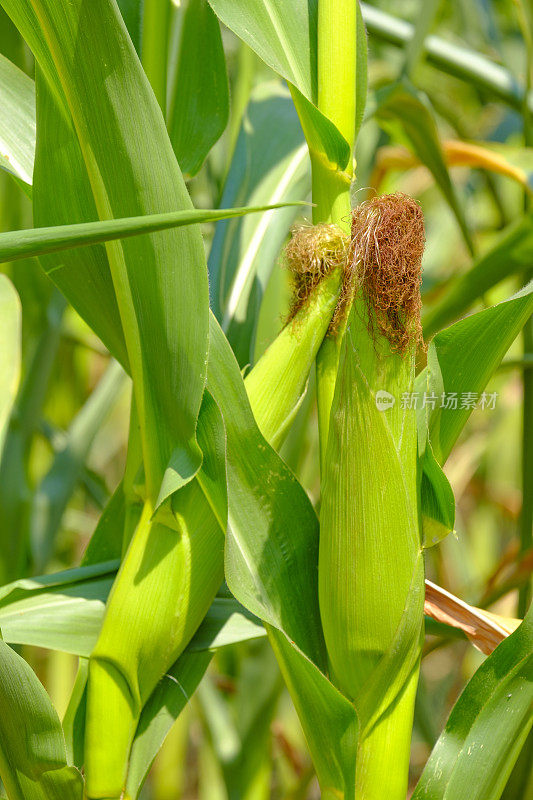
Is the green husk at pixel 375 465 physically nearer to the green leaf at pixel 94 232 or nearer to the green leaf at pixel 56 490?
the green leaf at pixel 94 232

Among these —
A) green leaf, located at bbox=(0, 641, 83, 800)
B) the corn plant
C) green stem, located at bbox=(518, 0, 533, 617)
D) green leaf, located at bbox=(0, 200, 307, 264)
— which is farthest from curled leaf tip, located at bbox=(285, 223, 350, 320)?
green stem, located at bbox=(518, 0, 533, 617)

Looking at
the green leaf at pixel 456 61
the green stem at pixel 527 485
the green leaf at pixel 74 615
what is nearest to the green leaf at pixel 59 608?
the green leaf at pixel 74 615

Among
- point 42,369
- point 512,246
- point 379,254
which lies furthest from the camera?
point 42,369

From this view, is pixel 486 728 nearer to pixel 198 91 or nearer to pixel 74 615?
pixel 74 615

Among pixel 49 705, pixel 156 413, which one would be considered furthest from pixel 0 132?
pixel 49 705

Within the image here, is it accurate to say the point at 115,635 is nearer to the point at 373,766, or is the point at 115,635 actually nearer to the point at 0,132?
the point at 373,766

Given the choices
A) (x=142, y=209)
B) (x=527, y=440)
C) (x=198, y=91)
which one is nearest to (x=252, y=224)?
(x=198, y=91)

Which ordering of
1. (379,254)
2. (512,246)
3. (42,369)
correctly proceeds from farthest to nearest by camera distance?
(42,369) < (512,246) < (379,254)

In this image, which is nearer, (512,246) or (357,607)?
(357,607)
